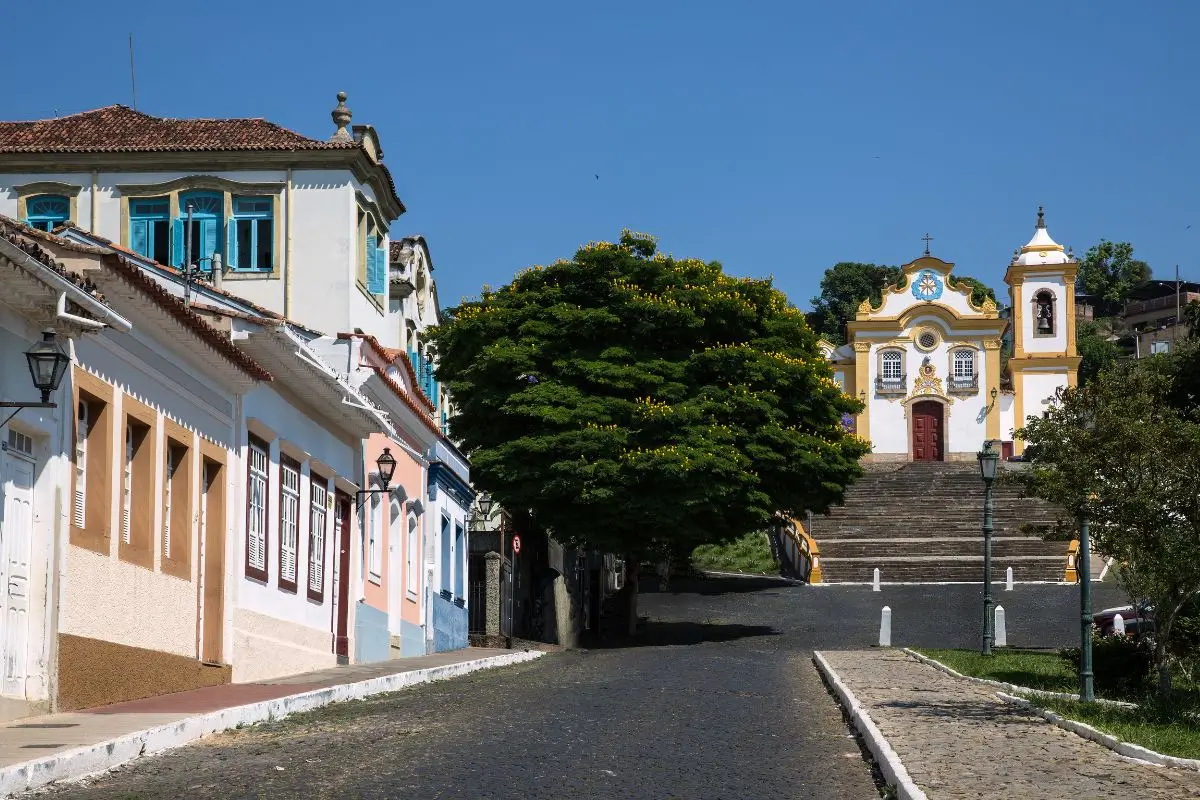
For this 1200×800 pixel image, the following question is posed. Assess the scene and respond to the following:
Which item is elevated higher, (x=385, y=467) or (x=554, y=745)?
(x=385, y=467)

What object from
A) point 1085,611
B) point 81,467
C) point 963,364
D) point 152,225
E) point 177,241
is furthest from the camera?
point 963,364

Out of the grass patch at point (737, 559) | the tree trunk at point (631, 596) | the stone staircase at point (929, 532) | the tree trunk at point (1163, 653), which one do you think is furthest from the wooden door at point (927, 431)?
the tree trunk at point (1163, 653)

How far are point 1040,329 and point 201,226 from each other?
51.7 m

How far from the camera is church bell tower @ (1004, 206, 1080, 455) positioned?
75875mm

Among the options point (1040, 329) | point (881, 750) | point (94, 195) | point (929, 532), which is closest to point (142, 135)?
point (94, 195)

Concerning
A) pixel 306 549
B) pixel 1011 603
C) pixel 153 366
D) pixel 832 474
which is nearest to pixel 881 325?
pixel 1011 603

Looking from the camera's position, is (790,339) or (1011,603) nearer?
(790,339)

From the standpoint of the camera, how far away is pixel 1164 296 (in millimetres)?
124500

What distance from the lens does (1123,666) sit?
67.8 feet

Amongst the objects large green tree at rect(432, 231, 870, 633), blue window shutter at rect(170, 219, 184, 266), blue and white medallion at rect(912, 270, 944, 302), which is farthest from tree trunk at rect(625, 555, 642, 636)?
blue and white medallion at rect(912, 270, 944, 302)

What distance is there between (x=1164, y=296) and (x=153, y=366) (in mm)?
116538

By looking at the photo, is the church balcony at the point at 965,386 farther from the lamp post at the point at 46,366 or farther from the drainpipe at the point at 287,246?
the lamp post at the point at 46,366

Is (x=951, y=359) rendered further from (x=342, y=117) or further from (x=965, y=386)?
(x=342, y=117)

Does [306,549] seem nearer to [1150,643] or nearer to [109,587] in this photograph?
[109,587]
